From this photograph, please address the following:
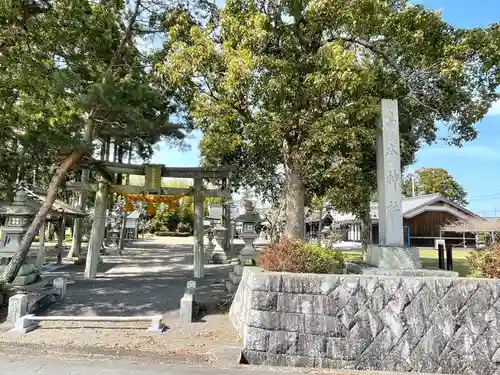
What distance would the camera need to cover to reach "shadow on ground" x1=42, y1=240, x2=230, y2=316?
7.48m

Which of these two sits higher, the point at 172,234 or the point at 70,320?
the point at 172,234

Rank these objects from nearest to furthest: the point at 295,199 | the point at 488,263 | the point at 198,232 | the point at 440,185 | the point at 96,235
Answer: the point at 488,263
the point at 295,199
the point at 96,235
the point at 198,232
the point at 440,185

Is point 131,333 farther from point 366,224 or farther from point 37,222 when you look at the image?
point 366,224

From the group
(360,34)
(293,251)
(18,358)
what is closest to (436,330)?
(293,251)

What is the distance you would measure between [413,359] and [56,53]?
379 inches

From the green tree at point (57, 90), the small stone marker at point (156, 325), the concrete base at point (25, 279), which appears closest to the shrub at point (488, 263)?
the small stone marker at point (156, 325)

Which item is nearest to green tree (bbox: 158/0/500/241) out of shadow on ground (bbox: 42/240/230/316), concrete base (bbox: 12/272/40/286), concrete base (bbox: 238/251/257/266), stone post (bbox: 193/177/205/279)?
concrete base (bbox: 238/251/257/266)

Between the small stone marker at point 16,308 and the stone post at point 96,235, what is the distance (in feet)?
15.3

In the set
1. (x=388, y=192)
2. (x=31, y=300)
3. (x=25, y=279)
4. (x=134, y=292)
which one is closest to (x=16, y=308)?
(x=31, y=300)

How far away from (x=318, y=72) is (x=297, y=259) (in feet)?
13.9

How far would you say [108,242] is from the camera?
23641mm

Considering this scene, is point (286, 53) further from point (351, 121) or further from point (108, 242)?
point (108, 242)

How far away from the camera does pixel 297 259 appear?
5.83m

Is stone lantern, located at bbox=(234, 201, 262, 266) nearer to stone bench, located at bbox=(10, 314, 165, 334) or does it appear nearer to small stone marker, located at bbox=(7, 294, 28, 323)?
stone bench, located at bbox=(10, 314, 165, 334)
